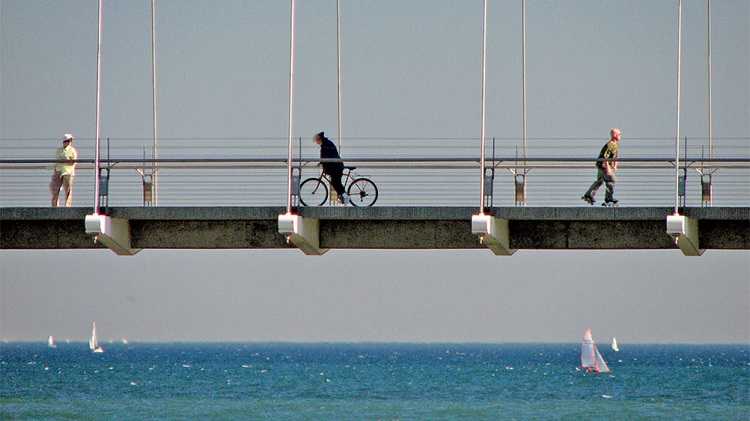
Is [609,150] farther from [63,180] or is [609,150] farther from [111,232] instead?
[63,180]

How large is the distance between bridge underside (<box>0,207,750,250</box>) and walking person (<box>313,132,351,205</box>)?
182 cm

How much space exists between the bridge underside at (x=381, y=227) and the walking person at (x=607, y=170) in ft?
2.70

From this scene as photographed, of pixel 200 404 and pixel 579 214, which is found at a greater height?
pixel 579 214

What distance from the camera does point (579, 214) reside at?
93.6ft

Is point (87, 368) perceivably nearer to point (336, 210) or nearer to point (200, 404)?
point (200, 404)

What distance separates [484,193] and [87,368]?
4944 inches

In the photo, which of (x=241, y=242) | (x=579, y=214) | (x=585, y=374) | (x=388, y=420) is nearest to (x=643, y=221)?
(x=579, y=214)

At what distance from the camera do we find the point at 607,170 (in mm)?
30016

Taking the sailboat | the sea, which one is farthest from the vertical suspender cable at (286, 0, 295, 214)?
the sailboat

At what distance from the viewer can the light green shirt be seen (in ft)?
105

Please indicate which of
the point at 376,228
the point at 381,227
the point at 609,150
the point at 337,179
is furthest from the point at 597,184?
the point at 337,179

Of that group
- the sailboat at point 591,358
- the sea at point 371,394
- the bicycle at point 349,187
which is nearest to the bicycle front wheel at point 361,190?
the bicycle at point 349,187

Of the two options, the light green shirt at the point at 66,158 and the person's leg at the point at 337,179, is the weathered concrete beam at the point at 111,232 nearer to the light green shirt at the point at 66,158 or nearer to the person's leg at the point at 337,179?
the light green shirt at the point at 66,158

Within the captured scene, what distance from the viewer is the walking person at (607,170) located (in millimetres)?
29766
